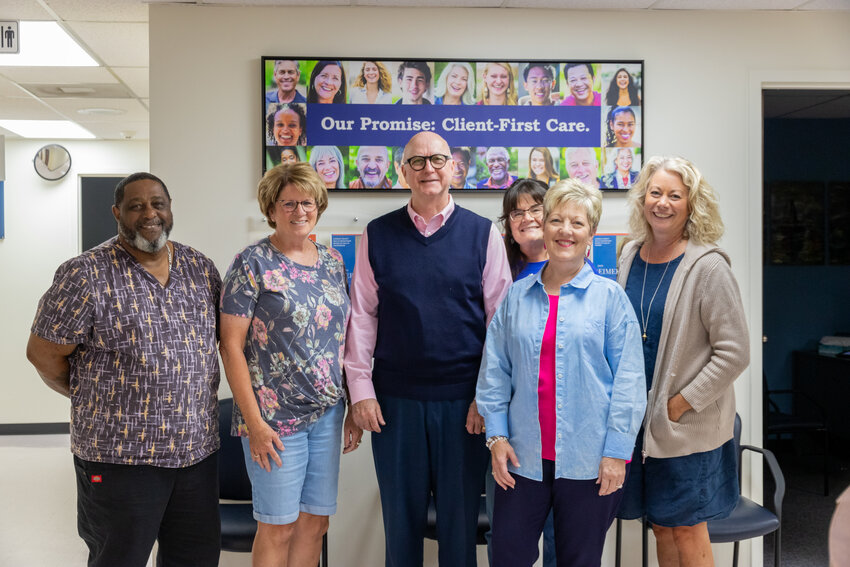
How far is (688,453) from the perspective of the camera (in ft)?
6.76

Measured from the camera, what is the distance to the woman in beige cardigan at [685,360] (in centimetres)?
202

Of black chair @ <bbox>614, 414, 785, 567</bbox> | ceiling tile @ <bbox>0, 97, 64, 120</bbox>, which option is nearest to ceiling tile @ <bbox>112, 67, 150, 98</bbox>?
ceiling tile @ <bbox>0, 97, 64, 120</bbox>

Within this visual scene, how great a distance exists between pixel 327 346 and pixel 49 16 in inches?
92.4

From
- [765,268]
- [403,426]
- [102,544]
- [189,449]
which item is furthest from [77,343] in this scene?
[765,268]

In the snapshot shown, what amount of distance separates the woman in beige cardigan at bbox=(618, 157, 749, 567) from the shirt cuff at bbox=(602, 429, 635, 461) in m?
0.27

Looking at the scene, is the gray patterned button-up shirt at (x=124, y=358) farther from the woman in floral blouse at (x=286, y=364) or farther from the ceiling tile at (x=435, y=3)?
the ceiling tile at (x=435, y=3)

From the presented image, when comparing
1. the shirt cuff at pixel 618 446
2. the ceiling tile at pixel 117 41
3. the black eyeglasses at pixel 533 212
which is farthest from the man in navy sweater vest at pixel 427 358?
the ceiling tile at pixel 117 41

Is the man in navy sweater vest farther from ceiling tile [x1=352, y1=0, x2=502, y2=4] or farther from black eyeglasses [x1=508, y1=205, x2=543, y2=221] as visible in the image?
ceiling tile [x1=352, y1=0, x2=502, y2=4]

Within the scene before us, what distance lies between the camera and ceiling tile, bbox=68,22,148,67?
3287 millimetres

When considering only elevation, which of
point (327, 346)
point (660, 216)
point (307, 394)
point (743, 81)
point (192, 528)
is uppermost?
point (743, 81)

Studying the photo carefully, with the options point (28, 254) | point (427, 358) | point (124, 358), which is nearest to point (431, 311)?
point (427, 358)

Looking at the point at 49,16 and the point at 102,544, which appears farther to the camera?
the point at 49,16

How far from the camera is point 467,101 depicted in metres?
2.97

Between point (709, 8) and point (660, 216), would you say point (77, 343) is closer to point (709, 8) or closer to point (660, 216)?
point (660, 216)
